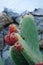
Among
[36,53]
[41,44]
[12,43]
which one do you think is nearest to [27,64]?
[36,53]

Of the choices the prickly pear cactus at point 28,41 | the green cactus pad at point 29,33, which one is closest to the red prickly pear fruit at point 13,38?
the prickly pear cactus at point 28,41

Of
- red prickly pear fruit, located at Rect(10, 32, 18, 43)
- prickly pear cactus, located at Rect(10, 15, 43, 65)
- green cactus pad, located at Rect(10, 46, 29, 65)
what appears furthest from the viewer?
green cactus pad, located at Rect(10, 46, 29, 65)

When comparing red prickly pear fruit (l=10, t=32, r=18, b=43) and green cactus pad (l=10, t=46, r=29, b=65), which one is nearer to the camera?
red prickly pear fruit (l=10, t=32, r=18, b=43)

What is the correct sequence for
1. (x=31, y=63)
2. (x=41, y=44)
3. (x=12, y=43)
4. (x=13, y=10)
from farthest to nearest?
(x=13, y=10) < (x=41, y=44) < (x=31, y=63) < (x=12, y=43)

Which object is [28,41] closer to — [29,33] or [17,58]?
[29,33]

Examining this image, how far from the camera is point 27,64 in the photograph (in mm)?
3541

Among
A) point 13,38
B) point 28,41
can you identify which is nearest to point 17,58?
point 28,41

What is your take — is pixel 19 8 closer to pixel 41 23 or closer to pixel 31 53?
pixel 41 23

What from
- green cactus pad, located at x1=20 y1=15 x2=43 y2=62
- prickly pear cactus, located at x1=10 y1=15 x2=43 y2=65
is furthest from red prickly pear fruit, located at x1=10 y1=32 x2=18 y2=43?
green cactus pad, located at x1=20 y1=15 x2=43 y2=62

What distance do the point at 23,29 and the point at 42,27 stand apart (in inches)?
57.2

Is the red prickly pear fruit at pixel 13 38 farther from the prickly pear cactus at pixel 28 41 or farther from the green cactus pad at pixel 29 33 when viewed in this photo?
the green cactus pad at pixel 29 33

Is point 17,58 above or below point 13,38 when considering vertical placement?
below

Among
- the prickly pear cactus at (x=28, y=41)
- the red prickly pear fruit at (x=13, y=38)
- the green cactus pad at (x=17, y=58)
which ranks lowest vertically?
the green cactus pad at (x=17, y=58)

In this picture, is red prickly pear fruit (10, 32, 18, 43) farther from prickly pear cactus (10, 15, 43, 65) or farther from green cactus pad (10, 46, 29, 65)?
green cactus pad (10, 46, 29, 65)
